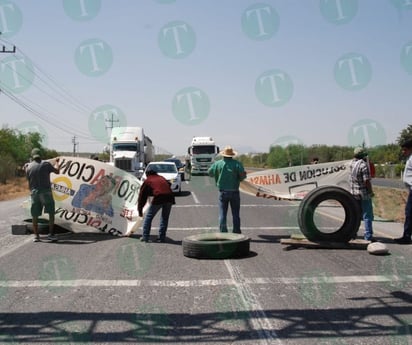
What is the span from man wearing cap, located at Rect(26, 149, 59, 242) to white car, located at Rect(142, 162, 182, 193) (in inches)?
519

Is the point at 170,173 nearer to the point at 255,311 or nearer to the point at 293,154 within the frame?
the point at 255,311

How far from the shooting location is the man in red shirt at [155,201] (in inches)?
407

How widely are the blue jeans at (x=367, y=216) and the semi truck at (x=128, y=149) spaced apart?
25.1 meters

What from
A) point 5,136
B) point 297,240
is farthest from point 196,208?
point 5,136

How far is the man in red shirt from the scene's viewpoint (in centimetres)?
1033

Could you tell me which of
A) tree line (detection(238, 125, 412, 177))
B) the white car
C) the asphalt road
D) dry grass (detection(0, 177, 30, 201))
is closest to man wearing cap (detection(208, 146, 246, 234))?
the asphalt road

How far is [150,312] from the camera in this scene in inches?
213

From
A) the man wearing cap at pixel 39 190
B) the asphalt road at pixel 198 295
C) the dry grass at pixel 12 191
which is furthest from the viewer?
the dry grass at pixel 12 191

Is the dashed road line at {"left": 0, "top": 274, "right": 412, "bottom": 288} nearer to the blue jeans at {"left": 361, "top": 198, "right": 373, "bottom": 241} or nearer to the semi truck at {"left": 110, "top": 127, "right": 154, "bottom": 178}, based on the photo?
the blue jeans at {"left": 361, "top": 198, "right": 373, "bottom": 241}

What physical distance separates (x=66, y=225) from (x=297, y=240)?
518 centimetres

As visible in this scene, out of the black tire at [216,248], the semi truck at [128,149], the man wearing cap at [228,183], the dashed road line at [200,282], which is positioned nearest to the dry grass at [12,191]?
the semi truck at [128,149]

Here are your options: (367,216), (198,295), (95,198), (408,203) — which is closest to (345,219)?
(367,216)

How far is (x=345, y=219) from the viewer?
32.1ft

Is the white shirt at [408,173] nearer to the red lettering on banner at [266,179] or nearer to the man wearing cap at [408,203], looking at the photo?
the man wearing cap at [408,203]
